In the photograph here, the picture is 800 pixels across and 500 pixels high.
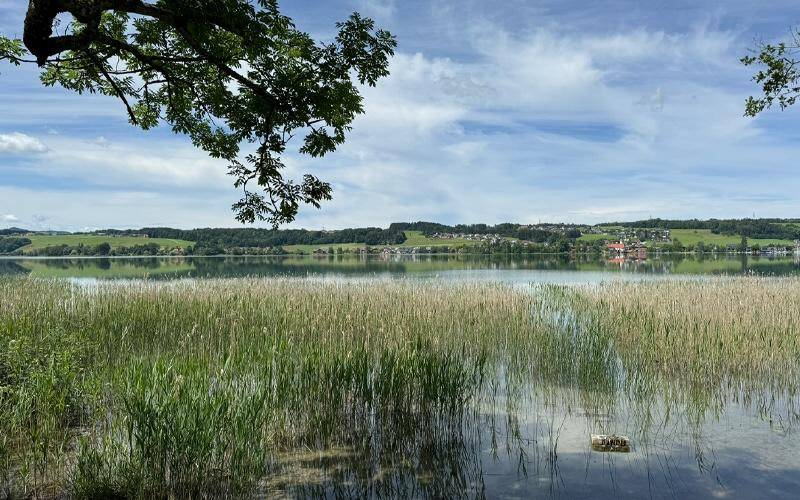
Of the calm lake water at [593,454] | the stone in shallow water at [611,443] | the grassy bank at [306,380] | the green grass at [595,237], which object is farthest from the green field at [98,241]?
the stone in shallow water at [611,443]

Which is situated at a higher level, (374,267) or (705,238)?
(705,238)

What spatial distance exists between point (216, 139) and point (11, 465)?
242 inches

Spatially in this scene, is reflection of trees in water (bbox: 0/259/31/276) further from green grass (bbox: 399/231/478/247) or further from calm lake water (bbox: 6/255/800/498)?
green grass (bbox: 399/231/478/247)

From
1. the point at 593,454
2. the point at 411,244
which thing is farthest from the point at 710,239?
the point at 593,454

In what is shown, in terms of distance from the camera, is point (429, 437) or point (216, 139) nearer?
point (429, 437)

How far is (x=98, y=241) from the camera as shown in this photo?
4646 inches

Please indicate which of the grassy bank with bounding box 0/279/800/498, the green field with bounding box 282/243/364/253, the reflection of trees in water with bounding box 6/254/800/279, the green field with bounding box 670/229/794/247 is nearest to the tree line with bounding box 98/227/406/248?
the green field with bounding box 282/243/364/253

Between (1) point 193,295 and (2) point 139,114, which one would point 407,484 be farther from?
(1) point 193,295

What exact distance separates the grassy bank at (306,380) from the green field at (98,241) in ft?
351

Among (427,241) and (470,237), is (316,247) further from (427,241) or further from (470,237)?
(470,237)

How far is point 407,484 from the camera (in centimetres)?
575

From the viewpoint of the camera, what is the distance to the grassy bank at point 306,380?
5.41 metres

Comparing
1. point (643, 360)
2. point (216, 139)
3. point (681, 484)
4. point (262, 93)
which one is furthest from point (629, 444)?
point (216, 139)

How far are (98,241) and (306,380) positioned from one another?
129m
